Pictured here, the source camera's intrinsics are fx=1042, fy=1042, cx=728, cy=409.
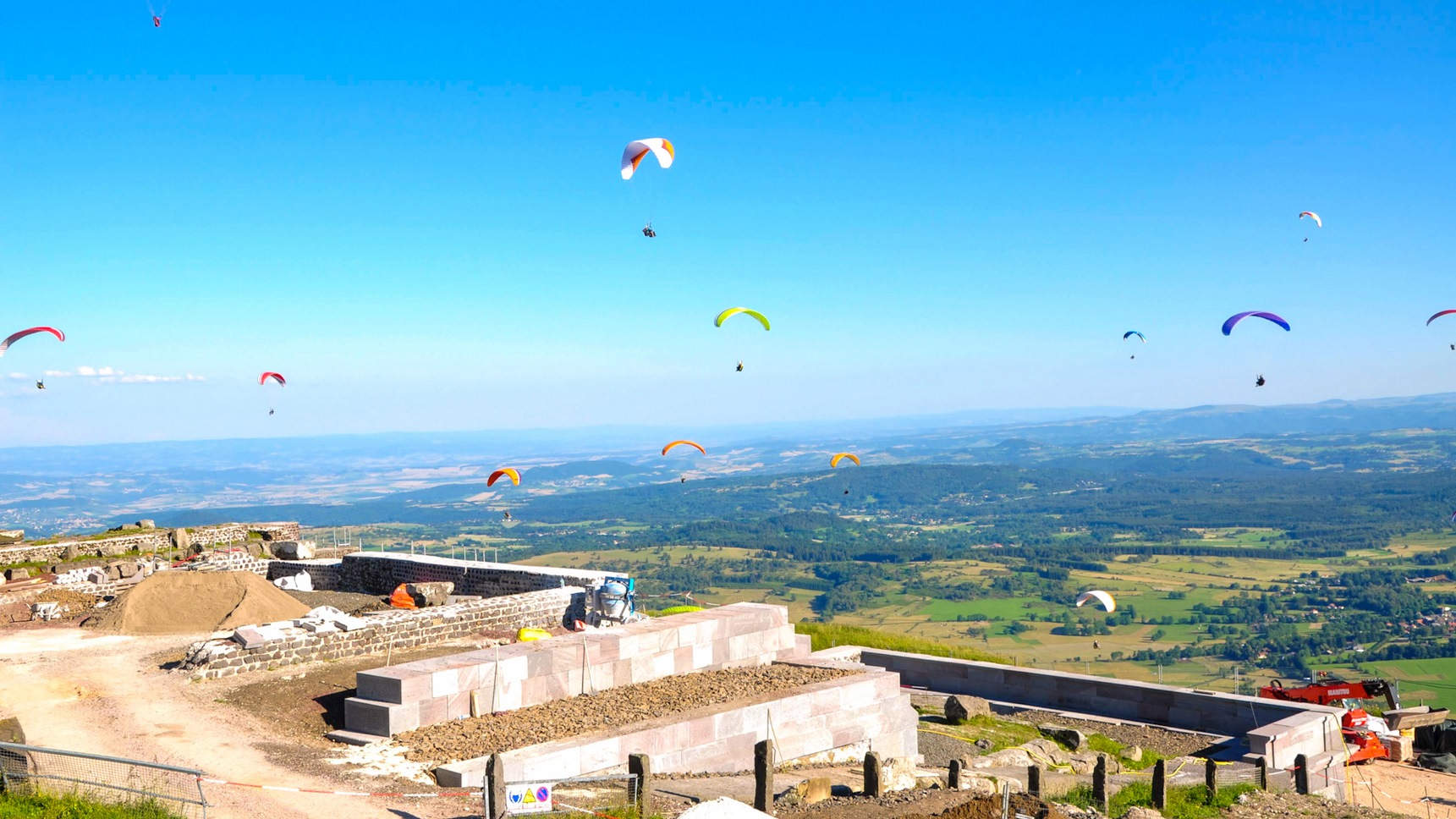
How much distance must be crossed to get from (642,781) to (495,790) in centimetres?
163

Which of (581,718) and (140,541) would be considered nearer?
(581,718)

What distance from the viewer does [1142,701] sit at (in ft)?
67.6

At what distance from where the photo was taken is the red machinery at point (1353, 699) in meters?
19.2

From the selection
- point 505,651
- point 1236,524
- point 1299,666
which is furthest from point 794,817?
point 1236,524

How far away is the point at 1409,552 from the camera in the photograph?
440ft

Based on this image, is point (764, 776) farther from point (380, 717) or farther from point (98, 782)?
point (98, 782)

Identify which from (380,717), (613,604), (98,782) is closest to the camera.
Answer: (98,782)

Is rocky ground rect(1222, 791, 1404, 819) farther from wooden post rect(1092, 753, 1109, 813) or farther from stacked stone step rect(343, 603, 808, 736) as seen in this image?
stacked stone step rect(343, 603, 808, 736)

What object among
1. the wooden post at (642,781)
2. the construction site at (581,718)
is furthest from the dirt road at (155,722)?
the wooden post at (642,781)

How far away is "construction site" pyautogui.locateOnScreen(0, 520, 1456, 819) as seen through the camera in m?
11.5

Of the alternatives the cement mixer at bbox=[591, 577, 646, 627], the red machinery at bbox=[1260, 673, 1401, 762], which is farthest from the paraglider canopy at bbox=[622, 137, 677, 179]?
the red machinery at bbox=[1260, 673, 1401, 762]

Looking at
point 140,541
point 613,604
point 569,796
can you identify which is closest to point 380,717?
point 569,796

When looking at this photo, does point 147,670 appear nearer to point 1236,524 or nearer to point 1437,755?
point 1437,755

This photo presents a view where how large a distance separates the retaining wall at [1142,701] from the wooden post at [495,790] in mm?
12701
